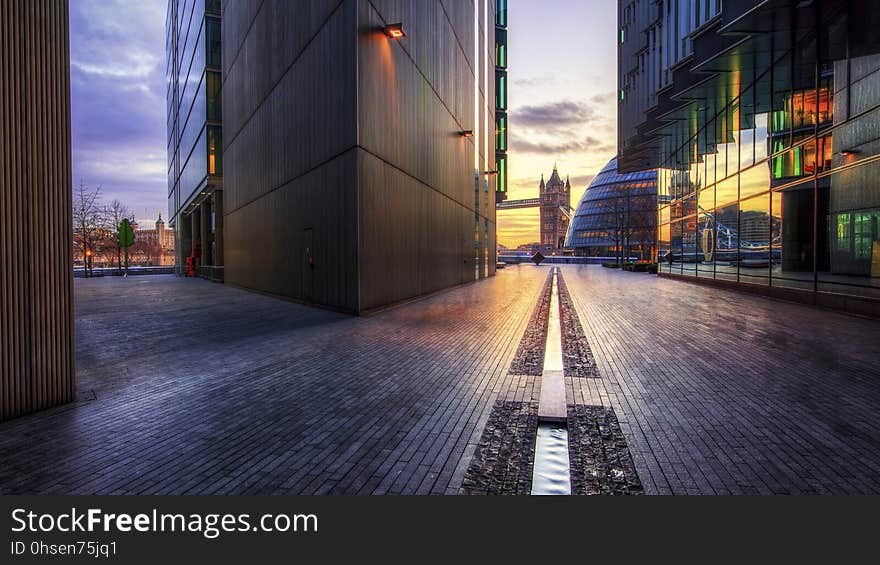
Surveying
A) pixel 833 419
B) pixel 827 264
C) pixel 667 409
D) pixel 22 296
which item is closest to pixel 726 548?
pixel 667 409

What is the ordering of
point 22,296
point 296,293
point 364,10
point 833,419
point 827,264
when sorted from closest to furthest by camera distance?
1. point 833,419
2. point 22,296
3. point 364,10
4. point 827,264
5. point 296,293

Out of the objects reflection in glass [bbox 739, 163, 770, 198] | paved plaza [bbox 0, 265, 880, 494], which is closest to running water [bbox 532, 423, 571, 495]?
paved plaza [bbox 0, 265, 880, 494]

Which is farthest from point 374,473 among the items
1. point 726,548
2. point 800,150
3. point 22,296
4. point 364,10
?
point 800,150

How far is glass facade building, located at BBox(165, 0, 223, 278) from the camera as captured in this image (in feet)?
102

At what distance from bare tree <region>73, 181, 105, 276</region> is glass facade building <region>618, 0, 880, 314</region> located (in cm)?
4378

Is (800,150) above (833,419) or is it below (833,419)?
above

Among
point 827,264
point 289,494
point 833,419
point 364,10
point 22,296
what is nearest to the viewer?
point 289,494

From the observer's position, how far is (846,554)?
250 centimetres

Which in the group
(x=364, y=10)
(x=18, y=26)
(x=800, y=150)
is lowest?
(x=18, y=26)

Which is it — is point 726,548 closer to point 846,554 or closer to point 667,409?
point 846,554

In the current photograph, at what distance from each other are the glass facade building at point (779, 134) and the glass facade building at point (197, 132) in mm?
25835

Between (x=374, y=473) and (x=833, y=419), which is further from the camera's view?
(x=833, y=419)

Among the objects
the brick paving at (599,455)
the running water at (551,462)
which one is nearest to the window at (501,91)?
the brick paving at (599,455)

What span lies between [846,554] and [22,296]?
6.56 metres
